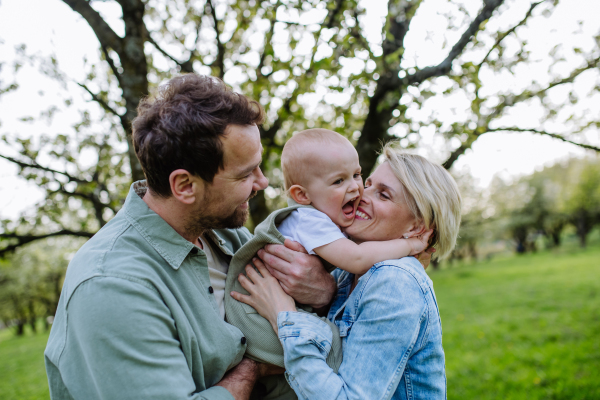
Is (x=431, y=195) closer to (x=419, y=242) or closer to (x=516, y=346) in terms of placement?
(x=419, y=242)

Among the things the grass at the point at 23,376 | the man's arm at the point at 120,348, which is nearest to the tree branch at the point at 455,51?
the man's arm at the point at 120,348

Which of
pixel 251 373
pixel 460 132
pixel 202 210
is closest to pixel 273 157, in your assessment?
pixel 460 132

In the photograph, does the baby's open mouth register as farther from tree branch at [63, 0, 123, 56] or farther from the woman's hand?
tree branch at [63, 0, 123, 56]

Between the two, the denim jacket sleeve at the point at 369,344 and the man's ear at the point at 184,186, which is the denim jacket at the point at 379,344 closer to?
the denim jacket sleeve at the point at 369,344

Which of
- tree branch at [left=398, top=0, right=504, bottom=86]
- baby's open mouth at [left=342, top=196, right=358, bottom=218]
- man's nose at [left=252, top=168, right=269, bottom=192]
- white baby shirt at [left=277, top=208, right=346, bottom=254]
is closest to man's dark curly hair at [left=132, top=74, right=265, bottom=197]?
man's nose at [left=252, top=168, right=269, bottom=192]

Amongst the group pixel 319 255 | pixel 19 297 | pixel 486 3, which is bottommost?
pixel 19 297

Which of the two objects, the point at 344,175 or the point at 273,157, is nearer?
the point at 344,175

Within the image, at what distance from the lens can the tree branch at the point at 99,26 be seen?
366 cm

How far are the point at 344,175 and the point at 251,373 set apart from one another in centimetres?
138

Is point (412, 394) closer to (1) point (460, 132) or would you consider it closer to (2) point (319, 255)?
(2) point (319, 255)

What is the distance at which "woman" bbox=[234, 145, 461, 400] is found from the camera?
6.18ft

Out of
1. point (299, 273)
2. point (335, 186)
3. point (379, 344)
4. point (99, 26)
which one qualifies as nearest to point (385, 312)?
point (379, 344)

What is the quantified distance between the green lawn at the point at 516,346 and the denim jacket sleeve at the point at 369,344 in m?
5.04

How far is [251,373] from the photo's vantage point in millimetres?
2135
